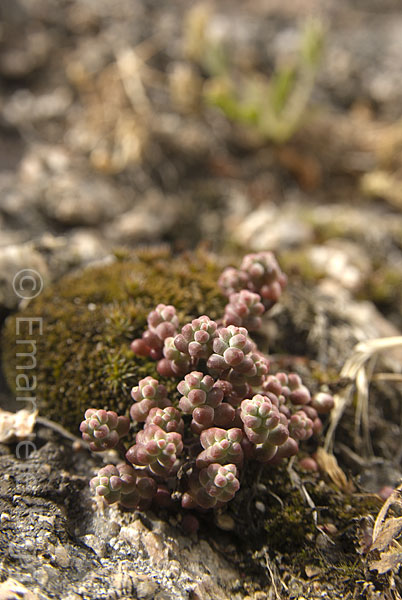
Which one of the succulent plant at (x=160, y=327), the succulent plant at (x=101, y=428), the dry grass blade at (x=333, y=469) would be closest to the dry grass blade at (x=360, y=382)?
the dry grass blade at (x=333, y=469)

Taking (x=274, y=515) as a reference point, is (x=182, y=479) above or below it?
above

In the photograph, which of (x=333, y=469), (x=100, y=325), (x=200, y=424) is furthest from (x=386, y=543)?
(x=100, y=325)

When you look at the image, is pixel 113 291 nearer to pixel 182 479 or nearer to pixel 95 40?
pixel 182 479

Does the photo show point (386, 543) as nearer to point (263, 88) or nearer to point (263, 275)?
point (263, 275)

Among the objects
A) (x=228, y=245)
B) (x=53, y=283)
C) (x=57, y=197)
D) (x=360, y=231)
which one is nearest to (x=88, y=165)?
(x=57, y=197)

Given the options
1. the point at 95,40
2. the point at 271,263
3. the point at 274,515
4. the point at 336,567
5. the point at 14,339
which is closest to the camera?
the point at 336,567

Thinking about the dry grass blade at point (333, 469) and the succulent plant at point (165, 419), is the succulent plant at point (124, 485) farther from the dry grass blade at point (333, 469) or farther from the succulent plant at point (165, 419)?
the dry grass blade at point (333, 469)

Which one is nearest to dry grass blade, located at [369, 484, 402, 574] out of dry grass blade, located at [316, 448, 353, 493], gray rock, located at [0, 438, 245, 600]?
dry grass blade, located at [316, 448, 353, 493]
